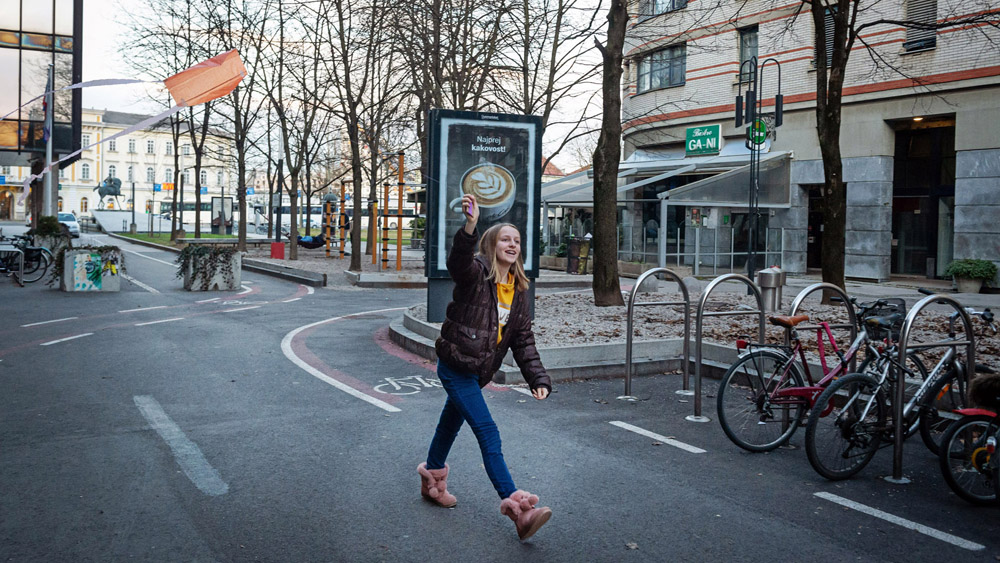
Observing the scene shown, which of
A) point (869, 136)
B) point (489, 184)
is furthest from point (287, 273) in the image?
point (869, 136)

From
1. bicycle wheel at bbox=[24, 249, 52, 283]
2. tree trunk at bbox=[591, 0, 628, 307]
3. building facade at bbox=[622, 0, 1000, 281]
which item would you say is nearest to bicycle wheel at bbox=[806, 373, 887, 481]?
tree trunk at bbox=[591, 0, 628, 307]

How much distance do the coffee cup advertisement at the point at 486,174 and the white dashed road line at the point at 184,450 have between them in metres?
5.39

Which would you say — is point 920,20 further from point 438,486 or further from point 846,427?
point 438,486

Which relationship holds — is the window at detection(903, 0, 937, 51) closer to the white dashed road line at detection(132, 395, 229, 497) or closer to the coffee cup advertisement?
the coffee cup advertisement

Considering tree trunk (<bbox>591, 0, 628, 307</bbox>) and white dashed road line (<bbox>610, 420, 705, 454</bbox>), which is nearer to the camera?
white dashed road line (<bbox>610, 420, 705, 454</bbox>)

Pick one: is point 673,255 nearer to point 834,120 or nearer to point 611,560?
point 834,120

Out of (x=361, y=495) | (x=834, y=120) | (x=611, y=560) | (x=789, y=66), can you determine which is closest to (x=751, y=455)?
(x=611, y=560)

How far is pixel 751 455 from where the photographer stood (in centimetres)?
632

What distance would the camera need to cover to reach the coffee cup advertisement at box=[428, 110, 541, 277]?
483 inches

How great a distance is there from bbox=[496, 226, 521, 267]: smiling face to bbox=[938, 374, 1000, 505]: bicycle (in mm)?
2858

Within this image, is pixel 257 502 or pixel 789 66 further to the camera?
pixel 789 66

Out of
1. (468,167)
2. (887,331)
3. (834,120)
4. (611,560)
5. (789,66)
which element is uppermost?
(789,66)

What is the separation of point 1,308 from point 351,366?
861 cm

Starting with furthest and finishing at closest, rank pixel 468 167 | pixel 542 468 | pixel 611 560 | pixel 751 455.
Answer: pixel 468 167 → pixel 751 455 → pixel 542 468 → pixel 611 560
